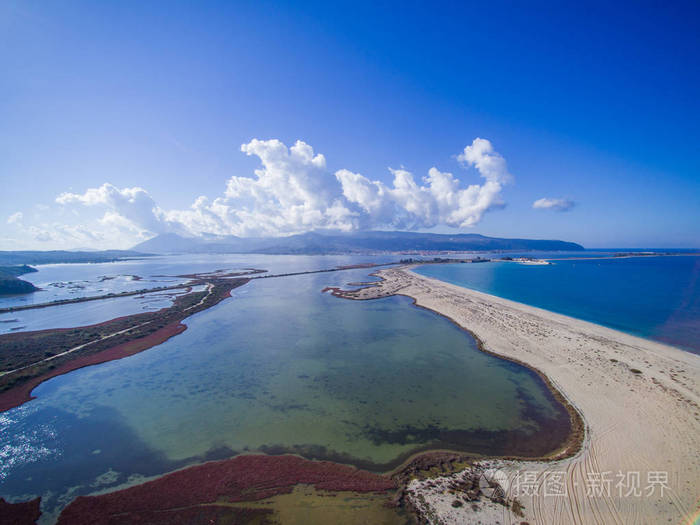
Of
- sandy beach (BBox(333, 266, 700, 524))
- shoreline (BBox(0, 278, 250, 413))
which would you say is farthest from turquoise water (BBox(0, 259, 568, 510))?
sandy beach (BBox(333, 266, 700, 524))

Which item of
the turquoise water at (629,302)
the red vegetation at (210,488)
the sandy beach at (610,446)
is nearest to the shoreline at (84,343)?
the red vegetation at (210,488)

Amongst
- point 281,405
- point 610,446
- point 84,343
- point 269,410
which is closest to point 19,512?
point 269,410

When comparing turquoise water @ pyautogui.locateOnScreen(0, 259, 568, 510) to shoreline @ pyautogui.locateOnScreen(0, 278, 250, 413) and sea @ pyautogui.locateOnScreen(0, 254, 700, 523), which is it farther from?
shoreline @ pyautogui.locateOnScreen(0, 278, 250, 413)

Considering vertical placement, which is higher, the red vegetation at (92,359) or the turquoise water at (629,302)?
the turquoise water at (629,302)

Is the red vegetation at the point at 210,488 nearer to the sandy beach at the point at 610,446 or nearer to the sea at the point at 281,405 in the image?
the sea at the point at 281,405

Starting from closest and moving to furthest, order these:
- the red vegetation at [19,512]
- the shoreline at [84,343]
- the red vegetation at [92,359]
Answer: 1. the red vegetation at [19,512]
2. the red vegetation at [92,359]
3. the shoreline at [84,343]

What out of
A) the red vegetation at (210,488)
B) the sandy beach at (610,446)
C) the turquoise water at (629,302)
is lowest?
the red vegetation at (210,488)
